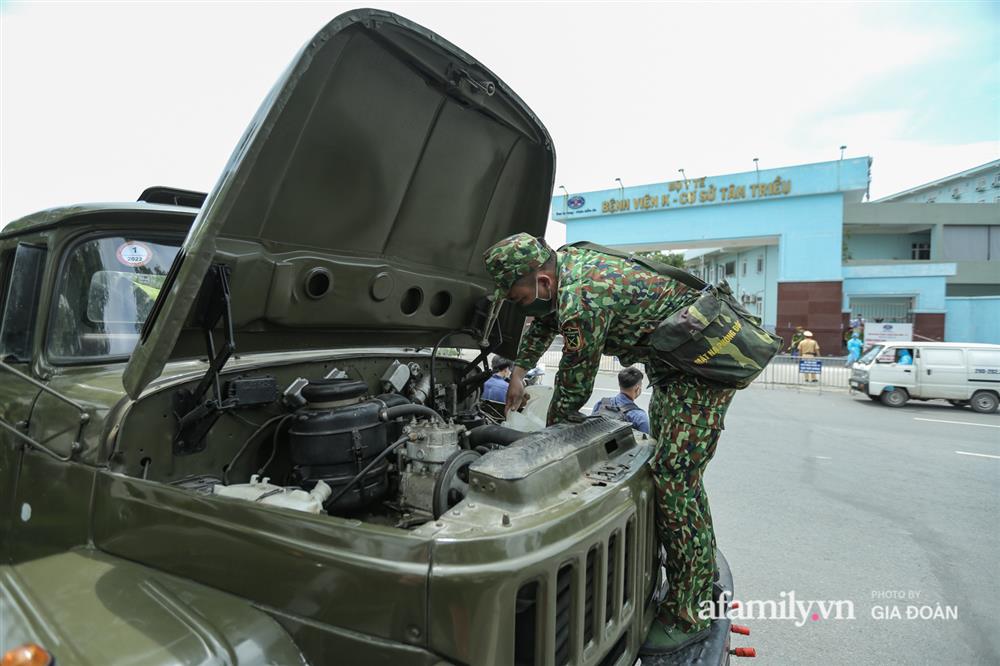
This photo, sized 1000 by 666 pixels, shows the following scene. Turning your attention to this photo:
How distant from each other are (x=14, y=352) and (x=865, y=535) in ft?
20.3

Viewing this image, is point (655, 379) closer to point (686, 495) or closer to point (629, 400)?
point (686, 495)

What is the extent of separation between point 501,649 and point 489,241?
2.40 metres

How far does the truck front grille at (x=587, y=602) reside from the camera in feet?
4.93

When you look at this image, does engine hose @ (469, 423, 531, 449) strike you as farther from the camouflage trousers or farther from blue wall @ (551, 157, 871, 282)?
blue wall @ (551, 157, 871, 282)

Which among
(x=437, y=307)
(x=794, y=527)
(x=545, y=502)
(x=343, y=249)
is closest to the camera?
(x=545, y=502)

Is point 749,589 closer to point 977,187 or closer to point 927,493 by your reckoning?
point 927,493

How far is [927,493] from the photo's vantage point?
6.41 metres

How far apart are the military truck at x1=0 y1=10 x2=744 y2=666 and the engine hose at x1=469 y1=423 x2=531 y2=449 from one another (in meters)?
0.01

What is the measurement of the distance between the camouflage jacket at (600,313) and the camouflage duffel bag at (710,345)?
108 mm

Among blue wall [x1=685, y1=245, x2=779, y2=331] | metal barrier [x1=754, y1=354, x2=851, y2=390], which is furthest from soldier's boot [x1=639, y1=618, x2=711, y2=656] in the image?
blue wall [x1=685, y1=245, x2=779, y2=331]

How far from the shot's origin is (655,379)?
8.62 feet

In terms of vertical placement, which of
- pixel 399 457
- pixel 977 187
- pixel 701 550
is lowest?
pixel 701 550

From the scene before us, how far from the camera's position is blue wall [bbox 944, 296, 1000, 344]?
25.1 metres

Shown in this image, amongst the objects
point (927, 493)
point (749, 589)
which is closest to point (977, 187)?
point (927, 493)
